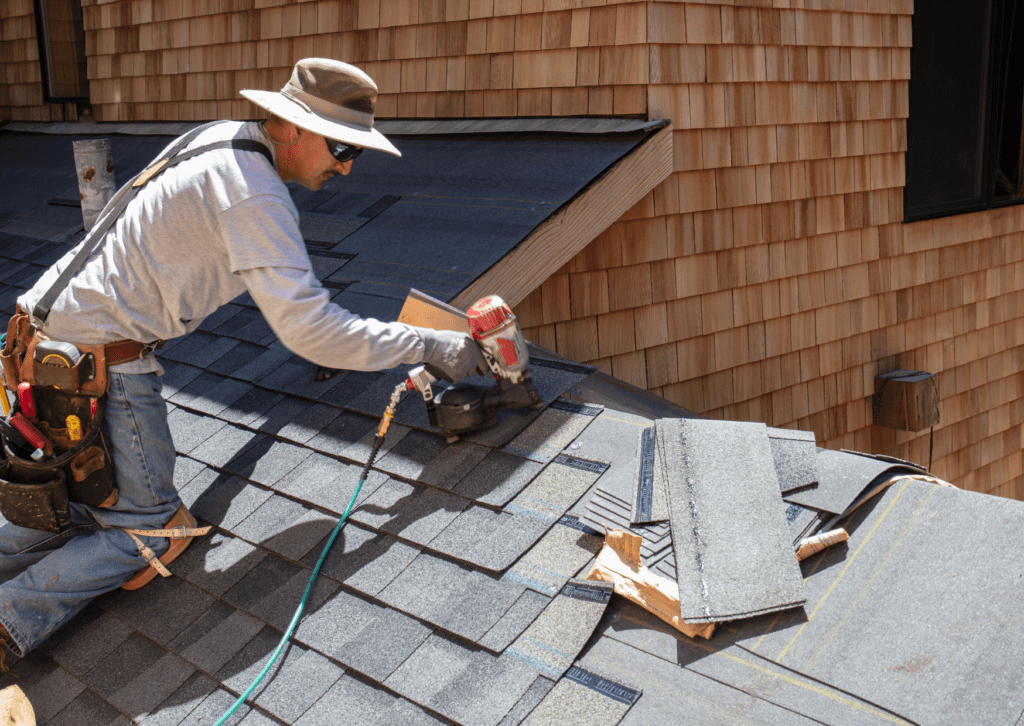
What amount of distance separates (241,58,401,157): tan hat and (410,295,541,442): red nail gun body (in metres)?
0.62

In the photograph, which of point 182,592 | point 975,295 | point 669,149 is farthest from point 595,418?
point 975,295

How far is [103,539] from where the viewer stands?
9.31 feet

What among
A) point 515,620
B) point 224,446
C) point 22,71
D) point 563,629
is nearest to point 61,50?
point 22,71

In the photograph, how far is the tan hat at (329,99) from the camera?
8.90 feet

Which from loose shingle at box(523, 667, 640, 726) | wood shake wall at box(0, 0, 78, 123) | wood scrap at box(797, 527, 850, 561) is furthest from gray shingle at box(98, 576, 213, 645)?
wood shake wall at box(0, 0, 78, 123)

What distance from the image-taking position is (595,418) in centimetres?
303

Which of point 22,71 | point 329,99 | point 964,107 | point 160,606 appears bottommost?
point 160,606

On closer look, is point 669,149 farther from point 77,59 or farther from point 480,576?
point 77,59

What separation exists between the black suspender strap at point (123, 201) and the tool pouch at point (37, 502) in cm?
50

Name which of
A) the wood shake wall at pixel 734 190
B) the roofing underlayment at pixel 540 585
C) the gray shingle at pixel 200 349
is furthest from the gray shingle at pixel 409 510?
the wood shake wall at pixel 734 190

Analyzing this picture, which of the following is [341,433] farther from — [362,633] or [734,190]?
[734,190]

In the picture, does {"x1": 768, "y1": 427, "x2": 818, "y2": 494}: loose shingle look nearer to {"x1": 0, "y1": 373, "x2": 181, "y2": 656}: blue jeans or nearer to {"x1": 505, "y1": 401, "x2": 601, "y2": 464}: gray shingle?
{"x1": 505, "y1": 401, "x2": 601, "y2": 464}: gray shingle

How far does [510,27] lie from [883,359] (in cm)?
367

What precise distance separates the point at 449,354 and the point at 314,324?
50 centimetres
